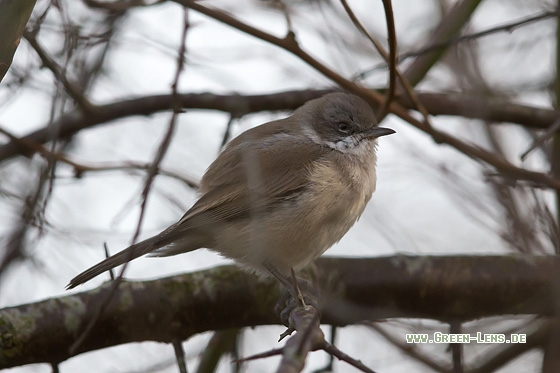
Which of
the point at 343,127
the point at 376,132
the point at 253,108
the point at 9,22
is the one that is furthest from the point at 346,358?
the point at 253,108

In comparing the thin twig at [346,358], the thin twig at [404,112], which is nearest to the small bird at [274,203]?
the thin twig at [404,112]

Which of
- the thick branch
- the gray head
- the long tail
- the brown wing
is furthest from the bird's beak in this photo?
the long tail

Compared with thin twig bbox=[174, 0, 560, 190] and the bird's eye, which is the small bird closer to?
the bird's eye

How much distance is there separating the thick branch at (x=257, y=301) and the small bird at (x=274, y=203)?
0.82 feet

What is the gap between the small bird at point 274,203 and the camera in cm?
460

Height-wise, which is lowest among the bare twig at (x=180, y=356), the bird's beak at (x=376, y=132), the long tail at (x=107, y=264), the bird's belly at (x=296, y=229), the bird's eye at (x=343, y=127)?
the bare twig at (x=180, y=356)

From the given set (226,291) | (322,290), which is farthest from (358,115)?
(226,291)

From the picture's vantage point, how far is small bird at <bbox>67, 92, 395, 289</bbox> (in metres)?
4.60

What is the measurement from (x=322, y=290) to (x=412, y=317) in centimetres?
67

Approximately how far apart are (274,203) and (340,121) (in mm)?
1048

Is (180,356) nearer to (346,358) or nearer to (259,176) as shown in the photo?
(259,176)

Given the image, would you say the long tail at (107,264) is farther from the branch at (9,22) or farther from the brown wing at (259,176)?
the branch at (9,22)

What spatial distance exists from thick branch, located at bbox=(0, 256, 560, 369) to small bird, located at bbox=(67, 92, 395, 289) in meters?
0.25

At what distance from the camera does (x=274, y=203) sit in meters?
4.80
